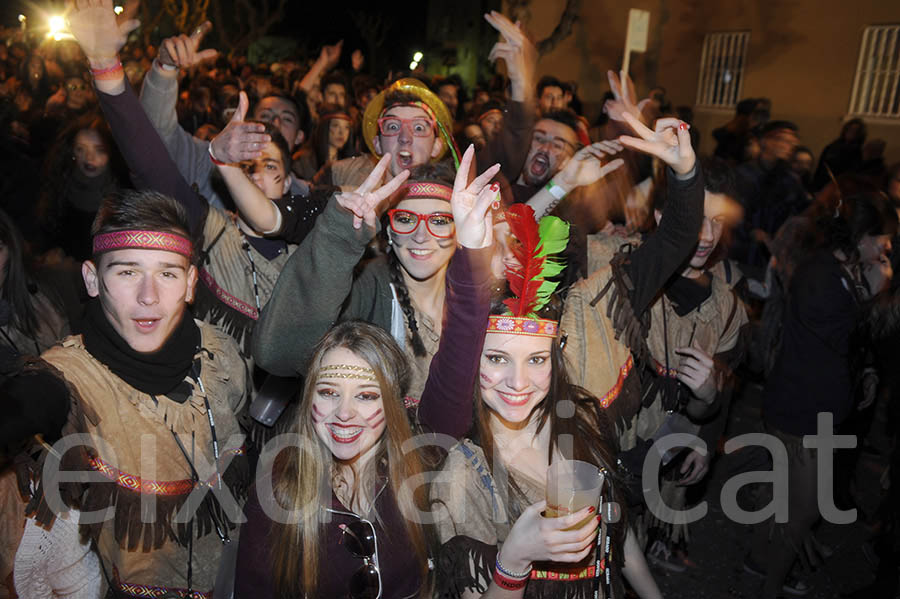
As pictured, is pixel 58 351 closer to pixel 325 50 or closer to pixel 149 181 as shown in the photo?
pixel 149 181

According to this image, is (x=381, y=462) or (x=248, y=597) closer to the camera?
(x=248, y=597)

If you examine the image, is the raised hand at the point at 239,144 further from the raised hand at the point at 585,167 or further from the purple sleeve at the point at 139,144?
the raised hand at the point at 585,167

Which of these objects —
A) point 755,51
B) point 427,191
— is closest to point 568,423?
point 427,191

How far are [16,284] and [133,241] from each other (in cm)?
101

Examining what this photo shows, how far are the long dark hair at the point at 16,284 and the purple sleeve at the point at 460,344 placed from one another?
178cm

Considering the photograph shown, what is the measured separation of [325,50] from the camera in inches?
293

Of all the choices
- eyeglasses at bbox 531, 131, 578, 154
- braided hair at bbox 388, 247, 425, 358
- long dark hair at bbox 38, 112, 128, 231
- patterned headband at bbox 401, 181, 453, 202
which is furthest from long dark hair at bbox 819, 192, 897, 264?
long dark hair at bbox 38, 112, 128, 231

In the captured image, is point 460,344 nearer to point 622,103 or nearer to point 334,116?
point 622,103

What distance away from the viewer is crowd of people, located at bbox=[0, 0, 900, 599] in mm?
1942

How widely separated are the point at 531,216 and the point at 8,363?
1.61 meters

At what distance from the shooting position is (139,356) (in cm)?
208

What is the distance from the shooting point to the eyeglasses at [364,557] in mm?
1918

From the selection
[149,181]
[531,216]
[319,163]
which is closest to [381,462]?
[531,216]

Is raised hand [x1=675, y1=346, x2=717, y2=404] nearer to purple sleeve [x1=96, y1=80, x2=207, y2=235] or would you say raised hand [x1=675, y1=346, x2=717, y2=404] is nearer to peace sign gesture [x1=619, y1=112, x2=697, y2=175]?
peace sign gesture [x1=619, y1=112, x2=697, y2=175]
